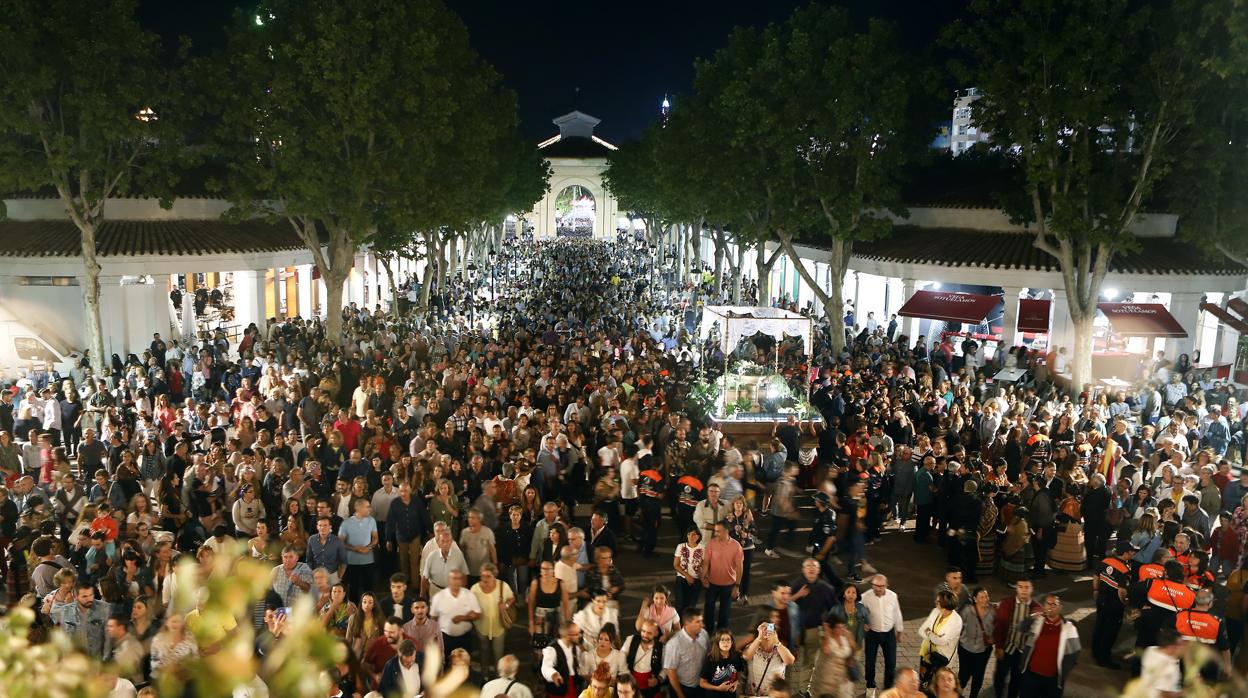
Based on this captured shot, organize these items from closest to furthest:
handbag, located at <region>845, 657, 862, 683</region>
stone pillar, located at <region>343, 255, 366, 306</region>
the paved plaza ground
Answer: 1. handbag, located at <region>845, 657, 862, 683</region>
2. the paved plaza ground
3. stone pillar, located at <region>343, 255, 366, 306</region>

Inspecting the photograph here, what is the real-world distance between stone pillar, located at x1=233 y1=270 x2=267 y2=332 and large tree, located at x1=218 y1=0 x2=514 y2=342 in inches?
174

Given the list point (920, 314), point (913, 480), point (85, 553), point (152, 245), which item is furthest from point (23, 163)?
point (920, 314)

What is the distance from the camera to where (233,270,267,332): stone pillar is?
28422 millimetres

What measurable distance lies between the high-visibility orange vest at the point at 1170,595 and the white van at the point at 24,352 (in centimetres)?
2356

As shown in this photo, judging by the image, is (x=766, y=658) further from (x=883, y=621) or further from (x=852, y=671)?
(x=883, y=621)

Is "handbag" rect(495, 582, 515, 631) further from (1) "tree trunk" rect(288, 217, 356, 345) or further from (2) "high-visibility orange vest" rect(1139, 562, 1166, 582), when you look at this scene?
(1) "tree trunk" rect(288, 217, 356, 345)

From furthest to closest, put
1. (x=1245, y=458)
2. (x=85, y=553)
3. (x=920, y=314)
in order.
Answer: (x=920, y=314)
(x=1245, y=458)
(x=85, y=553)

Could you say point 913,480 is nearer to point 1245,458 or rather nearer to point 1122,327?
point 1245,458

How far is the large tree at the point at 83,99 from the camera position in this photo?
1905 cm

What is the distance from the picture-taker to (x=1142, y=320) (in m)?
23.8

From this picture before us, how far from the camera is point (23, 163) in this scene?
65.0 ft

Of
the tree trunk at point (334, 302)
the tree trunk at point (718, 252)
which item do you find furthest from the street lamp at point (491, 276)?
the tree trunk at point (334, 302)

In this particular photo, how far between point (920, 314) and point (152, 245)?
20901 mm

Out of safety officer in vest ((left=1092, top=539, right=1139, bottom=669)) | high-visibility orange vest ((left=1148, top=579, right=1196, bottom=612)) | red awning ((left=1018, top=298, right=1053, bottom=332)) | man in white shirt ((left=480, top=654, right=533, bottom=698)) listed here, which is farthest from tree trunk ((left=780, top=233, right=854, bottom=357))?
man in white shirt ((left=480, top=654, right=533, bottom=698))
